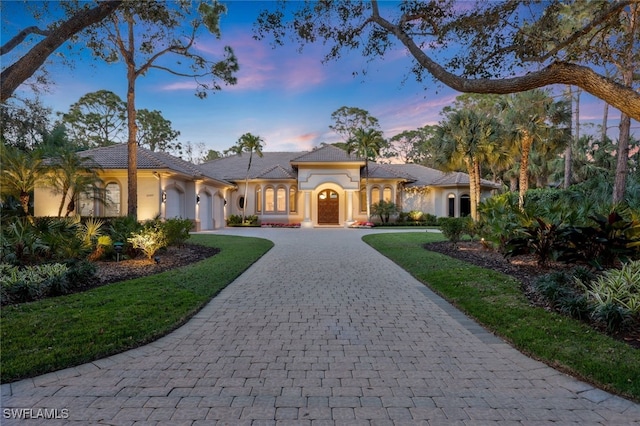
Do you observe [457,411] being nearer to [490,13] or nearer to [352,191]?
[490,13]

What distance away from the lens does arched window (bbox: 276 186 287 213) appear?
31.6 meters

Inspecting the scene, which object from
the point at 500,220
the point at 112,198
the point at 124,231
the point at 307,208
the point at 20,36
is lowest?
the point at 124,231

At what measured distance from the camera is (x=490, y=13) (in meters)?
7.66

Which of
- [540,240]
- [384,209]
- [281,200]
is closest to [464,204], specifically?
[384,209]

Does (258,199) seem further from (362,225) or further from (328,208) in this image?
(362,225)

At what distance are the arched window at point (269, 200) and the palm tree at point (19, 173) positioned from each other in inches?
690

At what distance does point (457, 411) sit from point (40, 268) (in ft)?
27.4

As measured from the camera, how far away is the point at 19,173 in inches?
625

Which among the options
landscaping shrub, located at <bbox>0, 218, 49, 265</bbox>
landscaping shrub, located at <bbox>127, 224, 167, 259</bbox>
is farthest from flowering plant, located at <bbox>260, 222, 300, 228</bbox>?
landscaping shrub, located at <bbox>0, 218, 49, 265</bbox>

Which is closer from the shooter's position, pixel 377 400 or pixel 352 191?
pixel 377 400

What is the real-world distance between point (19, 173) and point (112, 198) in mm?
5187

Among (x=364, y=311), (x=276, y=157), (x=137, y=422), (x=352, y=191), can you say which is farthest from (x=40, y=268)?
(x=276, y=157)

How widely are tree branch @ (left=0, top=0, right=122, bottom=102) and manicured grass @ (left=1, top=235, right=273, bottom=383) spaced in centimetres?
351

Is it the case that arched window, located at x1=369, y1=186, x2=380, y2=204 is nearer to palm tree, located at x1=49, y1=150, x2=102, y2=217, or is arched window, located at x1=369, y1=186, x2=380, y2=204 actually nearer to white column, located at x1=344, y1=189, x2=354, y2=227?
white column, located at x1=344, y1=189, x2=354, y2=227
